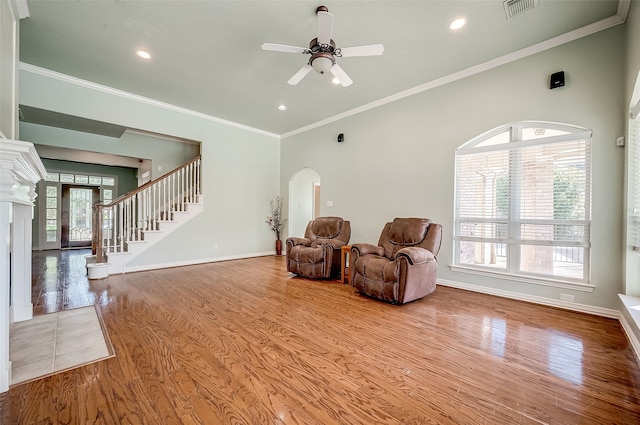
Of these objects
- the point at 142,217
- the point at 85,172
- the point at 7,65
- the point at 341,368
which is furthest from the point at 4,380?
the point at 85,172

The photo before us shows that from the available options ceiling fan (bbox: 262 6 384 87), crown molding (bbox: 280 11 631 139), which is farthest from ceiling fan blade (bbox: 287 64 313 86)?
crown molding (bbox: 280 11 631 139)

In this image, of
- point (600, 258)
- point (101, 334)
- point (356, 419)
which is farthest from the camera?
point (600, 258)

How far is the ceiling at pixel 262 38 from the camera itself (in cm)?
260

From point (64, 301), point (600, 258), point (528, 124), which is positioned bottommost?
point (64, 301)

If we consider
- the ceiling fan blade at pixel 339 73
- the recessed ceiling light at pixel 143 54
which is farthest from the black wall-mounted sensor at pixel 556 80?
the recessed ceiling light at pixel 143 54

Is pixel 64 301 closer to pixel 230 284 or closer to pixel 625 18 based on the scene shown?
pixel 230 284

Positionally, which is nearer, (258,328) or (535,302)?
(258,328)

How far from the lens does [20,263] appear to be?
8.43 feet

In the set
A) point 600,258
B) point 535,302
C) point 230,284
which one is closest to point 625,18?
point 600,258

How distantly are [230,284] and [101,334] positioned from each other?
5.62 feet

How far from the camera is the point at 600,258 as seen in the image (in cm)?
281

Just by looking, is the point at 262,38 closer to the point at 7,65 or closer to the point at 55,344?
the point at 7,65

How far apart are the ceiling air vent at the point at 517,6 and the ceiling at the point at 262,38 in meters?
0.04

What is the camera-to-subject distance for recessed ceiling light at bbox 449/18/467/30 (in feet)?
8.95
